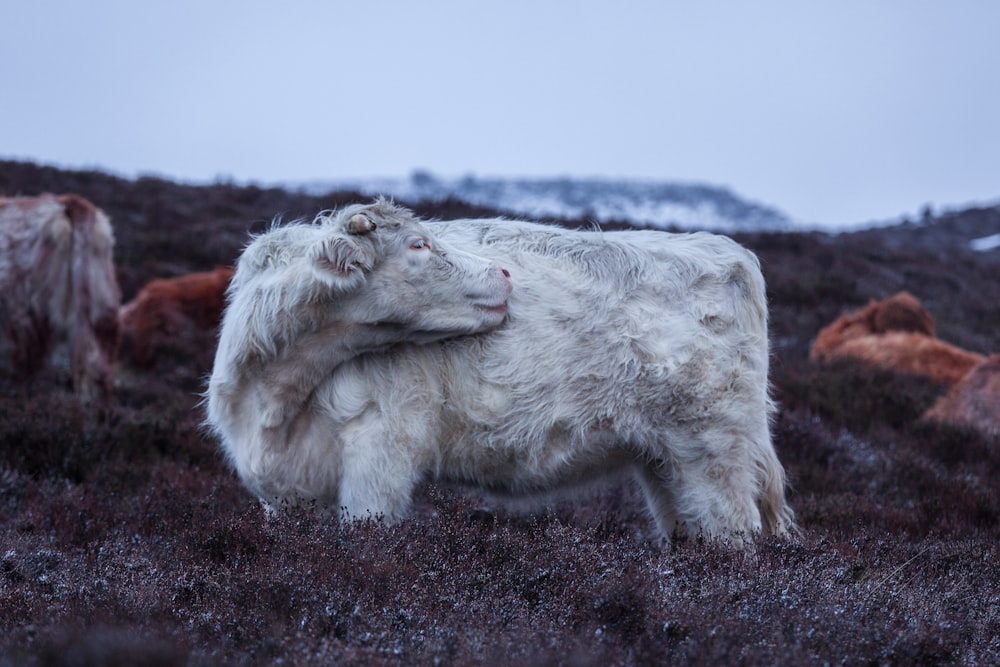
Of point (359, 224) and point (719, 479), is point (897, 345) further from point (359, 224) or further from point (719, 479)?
point (359, 224)

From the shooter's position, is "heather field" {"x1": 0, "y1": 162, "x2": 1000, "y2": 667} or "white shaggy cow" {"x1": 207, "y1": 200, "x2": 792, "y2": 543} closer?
"heather field" {"x1": 0, "y1": 162, "x2": 1000, "y2": 667}

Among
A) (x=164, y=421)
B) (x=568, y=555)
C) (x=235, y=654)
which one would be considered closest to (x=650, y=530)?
(x=568, y=555)

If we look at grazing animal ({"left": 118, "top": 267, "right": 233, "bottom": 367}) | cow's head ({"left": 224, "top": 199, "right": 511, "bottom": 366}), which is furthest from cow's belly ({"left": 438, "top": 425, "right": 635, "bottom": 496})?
grazing animal ({"left": 118, "top": 267, "right": 233, "bottom": 367})

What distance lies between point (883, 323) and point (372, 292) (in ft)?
31.1

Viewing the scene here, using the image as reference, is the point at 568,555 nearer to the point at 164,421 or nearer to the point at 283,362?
the point at 283,362

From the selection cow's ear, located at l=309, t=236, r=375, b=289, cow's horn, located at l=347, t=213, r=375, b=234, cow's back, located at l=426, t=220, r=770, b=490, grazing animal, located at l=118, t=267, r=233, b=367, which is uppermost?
cow's horn, located at l=347, t=213, r=375, b=234

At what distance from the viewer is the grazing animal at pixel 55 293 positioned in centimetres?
915

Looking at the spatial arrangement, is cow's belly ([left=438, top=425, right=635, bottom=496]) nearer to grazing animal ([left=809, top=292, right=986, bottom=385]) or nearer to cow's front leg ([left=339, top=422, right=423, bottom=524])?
cow's front leg ([left=339, top=422, right=423, bottom=524])

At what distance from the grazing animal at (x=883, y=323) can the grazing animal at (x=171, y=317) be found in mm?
7565

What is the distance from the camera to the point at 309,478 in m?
4.61

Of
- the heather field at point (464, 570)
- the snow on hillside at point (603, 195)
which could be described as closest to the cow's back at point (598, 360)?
→ the heather field at point (464, 570)

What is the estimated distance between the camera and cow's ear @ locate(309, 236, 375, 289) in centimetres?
448

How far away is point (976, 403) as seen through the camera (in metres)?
9.09

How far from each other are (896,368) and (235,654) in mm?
9882
